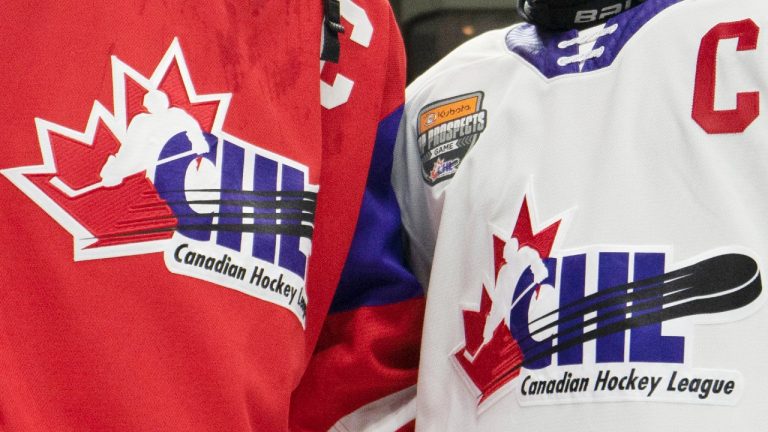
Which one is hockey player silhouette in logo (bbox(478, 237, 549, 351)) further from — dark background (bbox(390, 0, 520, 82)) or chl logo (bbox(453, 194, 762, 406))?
dark background (bbox(390, 0, 520, 82))

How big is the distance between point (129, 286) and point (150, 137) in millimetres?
109

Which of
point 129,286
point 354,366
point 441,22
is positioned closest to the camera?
point 129,286

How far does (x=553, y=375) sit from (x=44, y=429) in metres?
0.36

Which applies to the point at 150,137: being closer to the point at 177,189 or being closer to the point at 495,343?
the point at 177,189

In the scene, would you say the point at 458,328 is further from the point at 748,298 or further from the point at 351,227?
the point at 748,298

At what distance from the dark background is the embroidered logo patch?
628 mm

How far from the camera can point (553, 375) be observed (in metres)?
0.78

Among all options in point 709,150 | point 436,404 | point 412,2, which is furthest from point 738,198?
point 412,2

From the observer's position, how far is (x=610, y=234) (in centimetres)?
78

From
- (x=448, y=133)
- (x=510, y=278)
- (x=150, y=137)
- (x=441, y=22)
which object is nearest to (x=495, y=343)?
(x=510, y=278)

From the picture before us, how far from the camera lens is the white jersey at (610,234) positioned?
0.73 meters

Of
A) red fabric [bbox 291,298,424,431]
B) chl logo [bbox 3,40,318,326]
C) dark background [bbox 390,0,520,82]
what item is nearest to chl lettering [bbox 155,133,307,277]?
chl logo [bbox 3,40,318,326]

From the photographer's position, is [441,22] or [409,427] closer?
[409,427]

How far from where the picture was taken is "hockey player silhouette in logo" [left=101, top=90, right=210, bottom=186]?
75 cm
